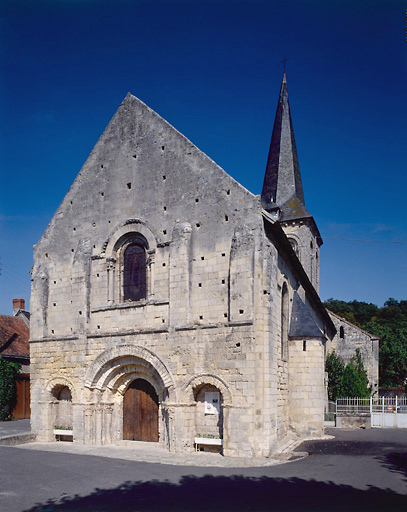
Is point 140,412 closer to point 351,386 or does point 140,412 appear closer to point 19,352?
point 351,386

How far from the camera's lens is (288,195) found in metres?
30.2

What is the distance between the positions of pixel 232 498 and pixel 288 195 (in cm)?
2305

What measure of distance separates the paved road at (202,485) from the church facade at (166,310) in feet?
7.43

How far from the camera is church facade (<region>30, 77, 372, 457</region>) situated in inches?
552

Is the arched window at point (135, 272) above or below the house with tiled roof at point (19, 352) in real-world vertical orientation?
above

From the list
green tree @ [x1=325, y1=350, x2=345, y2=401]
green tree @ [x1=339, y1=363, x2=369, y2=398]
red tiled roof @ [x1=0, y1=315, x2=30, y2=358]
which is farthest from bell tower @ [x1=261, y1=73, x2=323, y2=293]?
red tiled roof @ [x1=0, y1=315, x2=30, y2=358]

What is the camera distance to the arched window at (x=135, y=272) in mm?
16531

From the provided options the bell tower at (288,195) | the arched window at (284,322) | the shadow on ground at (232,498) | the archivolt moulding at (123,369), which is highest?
the bell tower at (288,195)

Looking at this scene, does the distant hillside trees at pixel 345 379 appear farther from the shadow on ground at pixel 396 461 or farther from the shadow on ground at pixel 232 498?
the shadow on ground at pixel 232 498

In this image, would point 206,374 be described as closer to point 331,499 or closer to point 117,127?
point 331,499

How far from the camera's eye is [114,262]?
1705 centimetres

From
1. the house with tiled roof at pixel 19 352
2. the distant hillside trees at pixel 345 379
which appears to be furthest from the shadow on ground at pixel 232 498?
the house with tiled roof at pixel 19 352

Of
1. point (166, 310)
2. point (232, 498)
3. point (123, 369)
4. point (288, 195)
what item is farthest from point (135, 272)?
point (288, 195)

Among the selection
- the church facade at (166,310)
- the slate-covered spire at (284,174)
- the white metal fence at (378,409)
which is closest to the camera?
the church facade at (166,310)
